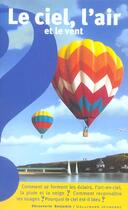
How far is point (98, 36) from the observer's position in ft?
16.0

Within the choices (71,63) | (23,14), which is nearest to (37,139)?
(71,63)

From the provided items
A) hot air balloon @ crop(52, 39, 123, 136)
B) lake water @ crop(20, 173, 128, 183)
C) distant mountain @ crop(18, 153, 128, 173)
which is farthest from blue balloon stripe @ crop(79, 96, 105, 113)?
lake water @ crop(20, 173, 128, 183)

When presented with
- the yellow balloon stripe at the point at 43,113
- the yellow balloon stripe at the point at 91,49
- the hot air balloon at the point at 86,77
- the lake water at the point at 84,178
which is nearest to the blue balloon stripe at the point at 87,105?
the hot air balloon at the point at 86,77

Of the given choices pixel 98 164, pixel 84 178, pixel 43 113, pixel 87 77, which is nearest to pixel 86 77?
pixel 87 77

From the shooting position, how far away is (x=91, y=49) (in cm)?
489

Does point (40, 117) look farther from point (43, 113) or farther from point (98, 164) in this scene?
point (98, 164)

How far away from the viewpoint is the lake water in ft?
15.9

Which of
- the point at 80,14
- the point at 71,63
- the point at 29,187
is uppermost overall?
the point at 80,14

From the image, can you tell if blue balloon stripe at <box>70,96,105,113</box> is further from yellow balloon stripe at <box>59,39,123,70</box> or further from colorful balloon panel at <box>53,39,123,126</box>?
yellow balloon stripe at <box>59,39,123,70</box>

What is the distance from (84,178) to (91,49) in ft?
3.29

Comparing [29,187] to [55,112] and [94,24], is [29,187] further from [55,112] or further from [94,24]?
[94,24]

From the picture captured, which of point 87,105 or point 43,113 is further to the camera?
point 87,105

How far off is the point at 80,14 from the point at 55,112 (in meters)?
0.78

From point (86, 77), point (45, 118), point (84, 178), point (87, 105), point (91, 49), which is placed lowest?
point (84, 178)
